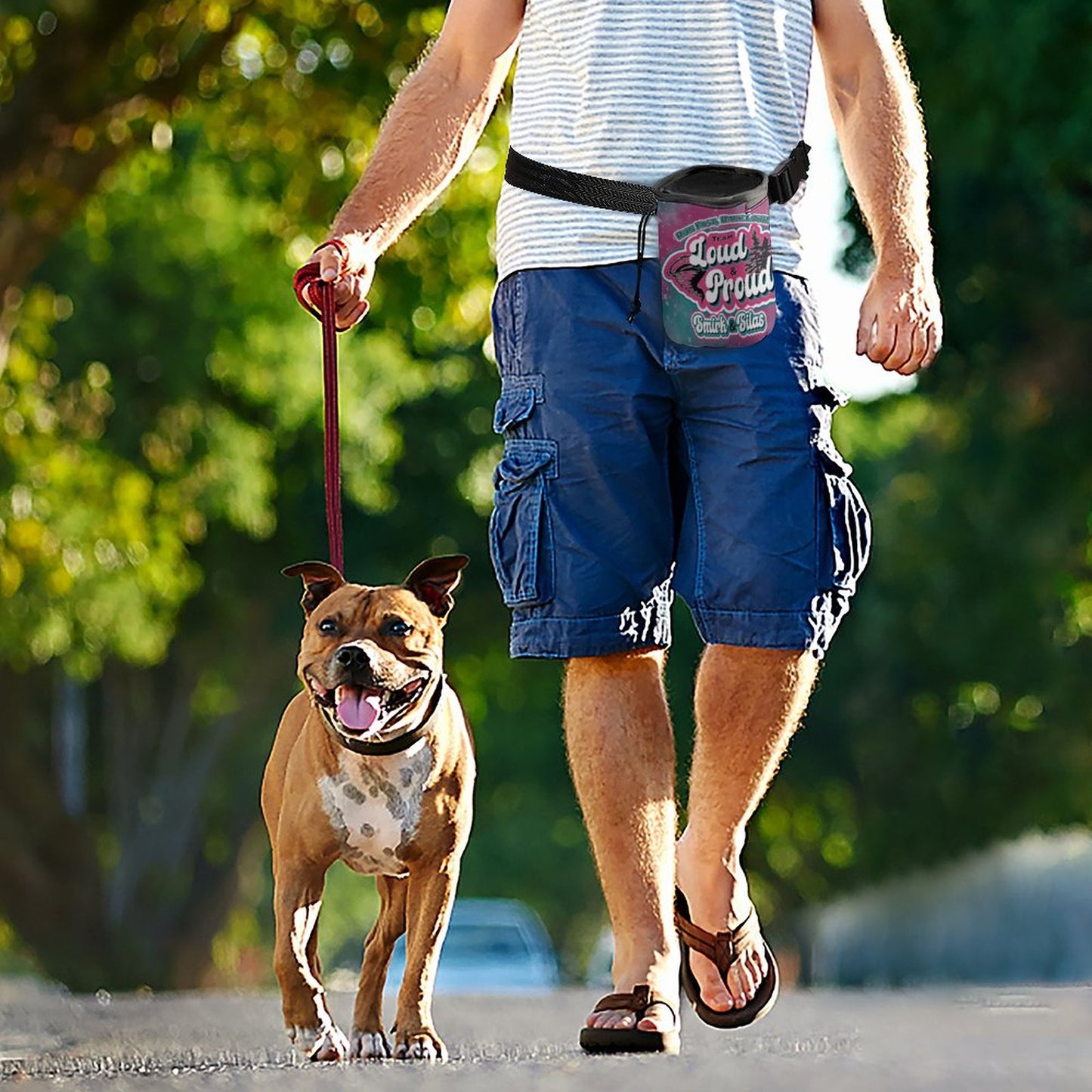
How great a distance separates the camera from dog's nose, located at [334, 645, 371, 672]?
5.29 metres

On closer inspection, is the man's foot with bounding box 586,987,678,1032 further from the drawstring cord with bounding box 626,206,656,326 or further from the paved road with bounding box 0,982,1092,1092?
the drawstring cord with bounding box 626,206,656,326

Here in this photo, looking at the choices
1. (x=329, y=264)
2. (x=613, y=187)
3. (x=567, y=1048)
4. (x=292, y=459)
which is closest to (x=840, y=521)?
(x=613, y=187)

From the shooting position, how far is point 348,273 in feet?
17.3

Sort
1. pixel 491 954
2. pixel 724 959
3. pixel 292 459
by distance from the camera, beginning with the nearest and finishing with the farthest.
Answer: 1. pixel 724 959
2. pixel 292 459
3. pixel 491 954

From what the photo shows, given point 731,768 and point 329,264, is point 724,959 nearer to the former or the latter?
point 731,768

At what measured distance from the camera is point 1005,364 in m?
17.7

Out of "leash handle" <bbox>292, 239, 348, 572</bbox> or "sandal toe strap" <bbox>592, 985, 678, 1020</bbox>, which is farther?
"leash handle" <bbox>292, 239, 348, 572</bbox>

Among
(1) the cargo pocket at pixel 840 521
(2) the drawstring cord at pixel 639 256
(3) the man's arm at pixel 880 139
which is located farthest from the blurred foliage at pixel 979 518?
(2) the drawstring cord at pixel 639 256

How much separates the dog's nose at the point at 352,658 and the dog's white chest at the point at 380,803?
245mm

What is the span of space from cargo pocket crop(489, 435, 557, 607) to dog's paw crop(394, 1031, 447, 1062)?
0.88m

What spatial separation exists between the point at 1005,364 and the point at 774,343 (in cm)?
1269

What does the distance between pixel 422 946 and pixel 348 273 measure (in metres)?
1.36

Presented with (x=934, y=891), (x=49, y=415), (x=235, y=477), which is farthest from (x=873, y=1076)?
(x=934, y=891)

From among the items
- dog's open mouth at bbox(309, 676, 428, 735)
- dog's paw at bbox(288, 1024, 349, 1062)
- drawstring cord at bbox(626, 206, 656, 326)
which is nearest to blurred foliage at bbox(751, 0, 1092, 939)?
drawstring cord at bbox(626, 206, 656, 326)
